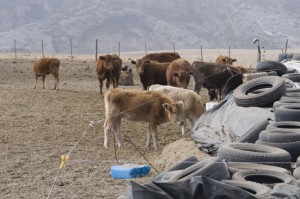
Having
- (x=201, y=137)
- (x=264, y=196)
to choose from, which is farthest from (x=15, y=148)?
(x=264, y=196)

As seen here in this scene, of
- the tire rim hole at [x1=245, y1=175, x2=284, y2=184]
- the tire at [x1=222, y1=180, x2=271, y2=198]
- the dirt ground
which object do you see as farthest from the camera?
the dirt ground

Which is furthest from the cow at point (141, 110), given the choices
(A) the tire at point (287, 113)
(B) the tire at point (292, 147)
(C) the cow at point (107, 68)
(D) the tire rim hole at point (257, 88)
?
(C) the cow at point (107, 68)

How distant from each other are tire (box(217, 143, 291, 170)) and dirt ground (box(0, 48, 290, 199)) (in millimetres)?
1519

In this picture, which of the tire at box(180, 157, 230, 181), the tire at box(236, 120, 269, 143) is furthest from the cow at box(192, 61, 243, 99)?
the tire at box(180, 157, 230, 181)

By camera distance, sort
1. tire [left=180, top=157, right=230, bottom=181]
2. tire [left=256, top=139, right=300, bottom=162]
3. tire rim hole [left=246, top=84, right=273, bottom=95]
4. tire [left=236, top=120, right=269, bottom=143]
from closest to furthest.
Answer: tire [left=180, top=157, right=230, bottom=181]
tire [left=256, top=139, right=300, bottom=162]
tire [left=236, top=120, right=269, bottom=143]
tire rim hole [left=246, top=84, right=273, bottom=95]

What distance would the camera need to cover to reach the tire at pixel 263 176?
241 inches

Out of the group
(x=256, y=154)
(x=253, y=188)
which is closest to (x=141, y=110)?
(x=256, y=154)

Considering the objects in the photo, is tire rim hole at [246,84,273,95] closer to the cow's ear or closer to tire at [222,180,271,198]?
the cow's ear

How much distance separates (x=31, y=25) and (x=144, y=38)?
24.9 meters

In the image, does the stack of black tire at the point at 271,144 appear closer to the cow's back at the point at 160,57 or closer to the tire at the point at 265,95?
the tire at the point at 265,95

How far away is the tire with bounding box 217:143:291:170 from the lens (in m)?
7.14

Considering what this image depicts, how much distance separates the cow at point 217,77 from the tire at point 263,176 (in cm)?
1209

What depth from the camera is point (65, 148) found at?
440 inches

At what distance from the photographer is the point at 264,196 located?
5230 millimetres
